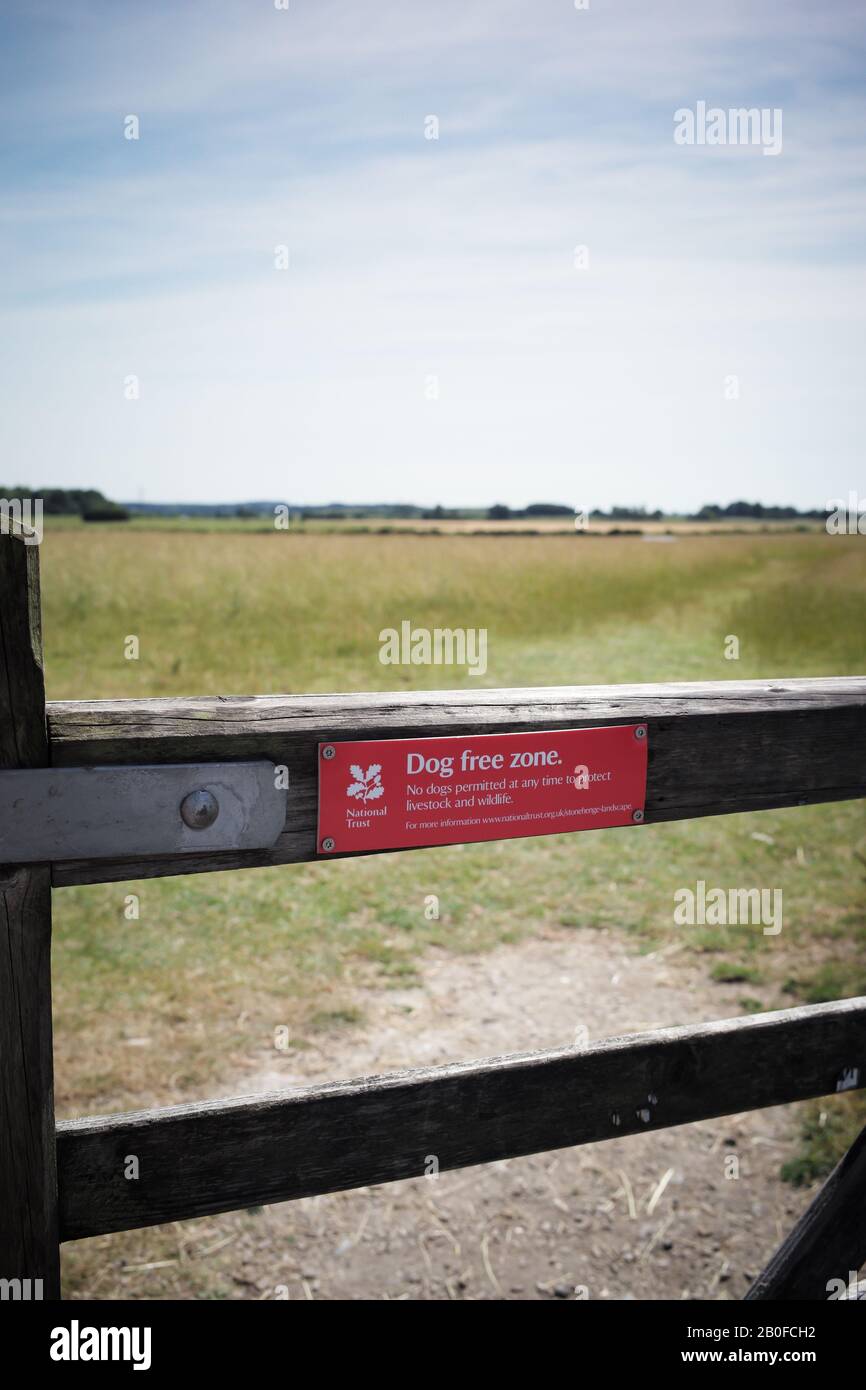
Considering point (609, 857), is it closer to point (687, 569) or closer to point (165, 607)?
point (165, 607)

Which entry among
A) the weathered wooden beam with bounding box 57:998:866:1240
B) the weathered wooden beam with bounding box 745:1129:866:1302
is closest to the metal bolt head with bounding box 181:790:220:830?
the weathered wooden beam with bounding box 57:998:866:1240

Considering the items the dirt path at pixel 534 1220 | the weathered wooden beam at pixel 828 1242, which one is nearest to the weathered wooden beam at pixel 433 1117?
the weathered wooden beam at pixel 828 1242

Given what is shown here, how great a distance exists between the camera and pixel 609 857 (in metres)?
6.88

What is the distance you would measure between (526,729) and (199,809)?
1.75ft

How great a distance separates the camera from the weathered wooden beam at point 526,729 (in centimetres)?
138

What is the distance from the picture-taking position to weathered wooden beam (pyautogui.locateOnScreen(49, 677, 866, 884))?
1.38 m

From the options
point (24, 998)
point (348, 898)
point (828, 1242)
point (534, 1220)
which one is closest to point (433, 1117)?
point (24, 998)

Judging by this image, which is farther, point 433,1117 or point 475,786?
point 433,1117

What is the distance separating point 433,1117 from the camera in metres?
1.70

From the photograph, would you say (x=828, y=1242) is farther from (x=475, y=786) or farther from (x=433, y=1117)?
(x=475, y=786)

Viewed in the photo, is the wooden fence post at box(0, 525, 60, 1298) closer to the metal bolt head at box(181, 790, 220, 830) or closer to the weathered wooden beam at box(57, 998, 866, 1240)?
the weathered wooden beam at box(57, 998, 866, 1240)

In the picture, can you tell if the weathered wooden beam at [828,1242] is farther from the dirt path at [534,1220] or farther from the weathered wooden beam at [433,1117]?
the dirt path at [534,1220]
